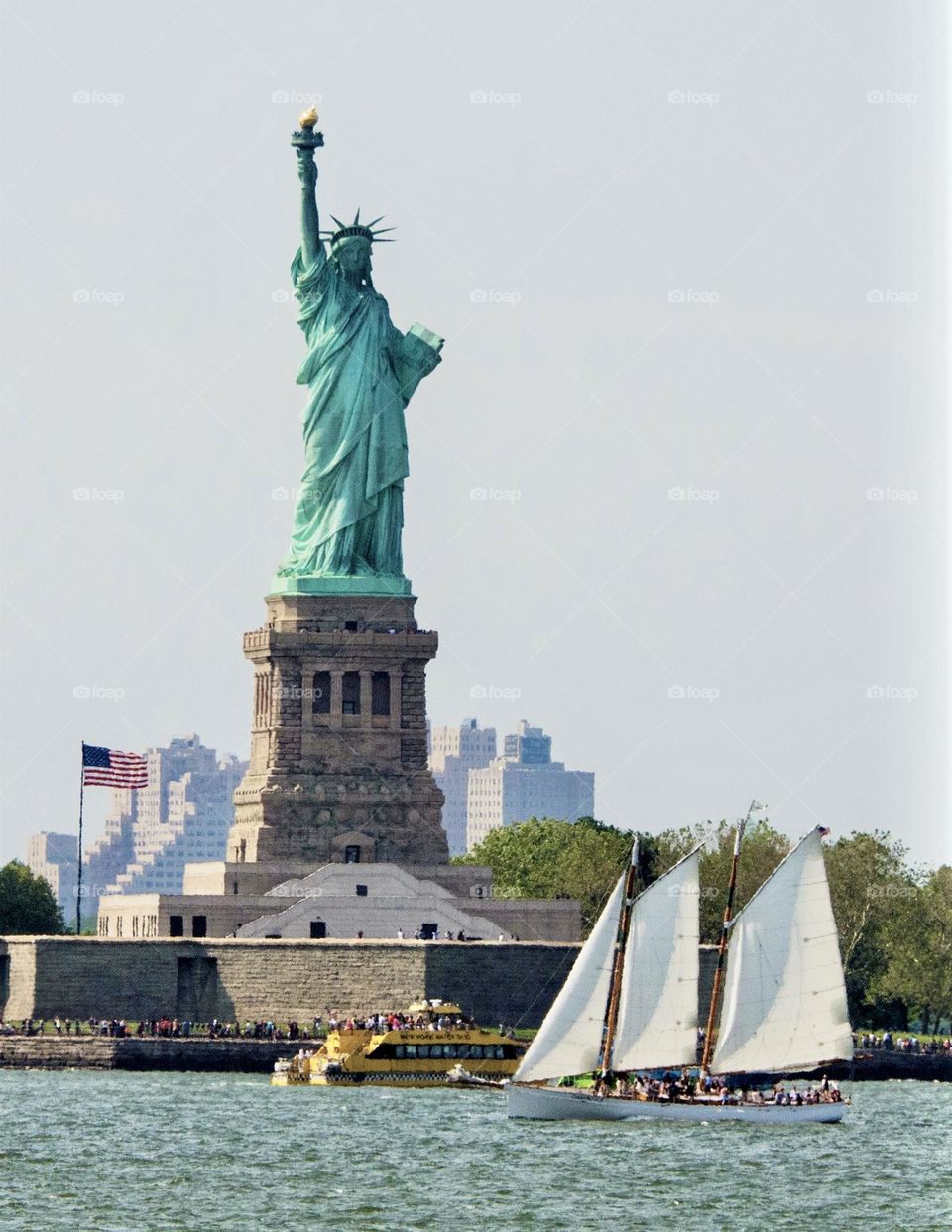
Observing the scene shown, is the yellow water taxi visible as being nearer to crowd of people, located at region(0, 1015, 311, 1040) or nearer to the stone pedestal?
crowd of people, located at region(0, 1015, 311, 1040)

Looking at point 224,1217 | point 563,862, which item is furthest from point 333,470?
point 224,1217

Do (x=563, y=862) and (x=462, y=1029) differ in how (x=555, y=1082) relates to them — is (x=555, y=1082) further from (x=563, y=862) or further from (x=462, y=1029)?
(x=563, y=862)

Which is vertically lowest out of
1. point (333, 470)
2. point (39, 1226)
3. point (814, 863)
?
point (39, 1226)

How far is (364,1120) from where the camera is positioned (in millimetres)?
98812

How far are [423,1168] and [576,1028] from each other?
40.0 feet

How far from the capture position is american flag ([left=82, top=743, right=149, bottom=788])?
4919 inches

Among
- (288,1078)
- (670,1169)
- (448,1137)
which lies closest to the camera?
(670,1169)

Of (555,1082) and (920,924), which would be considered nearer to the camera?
(555,1082)

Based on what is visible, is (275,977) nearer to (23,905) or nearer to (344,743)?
(344,743)

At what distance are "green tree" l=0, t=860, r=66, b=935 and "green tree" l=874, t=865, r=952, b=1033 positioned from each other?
101 feet

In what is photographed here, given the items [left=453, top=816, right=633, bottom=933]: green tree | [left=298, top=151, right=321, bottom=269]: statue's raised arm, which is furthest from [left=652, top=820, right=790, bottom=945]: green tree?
[left=298, top=151, right=321, bottom=269]: statue's raised arm

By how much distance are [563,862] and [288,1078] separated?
3386 cm

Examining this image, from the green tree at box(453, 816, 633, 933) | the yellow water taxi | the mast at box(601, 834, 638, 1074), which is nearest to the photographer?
the mast at box(601, 834, 638, 1074)

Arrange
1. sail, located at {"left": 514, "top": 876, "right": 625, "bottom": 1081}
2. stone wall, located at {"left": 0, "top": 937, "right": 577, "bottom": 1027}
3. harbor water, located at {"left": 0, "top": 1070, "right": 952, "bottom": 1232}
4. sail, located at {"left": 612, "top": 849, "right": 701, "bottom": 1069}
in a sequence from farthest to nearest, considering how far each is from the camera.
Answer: stone wall, located at {"left": 0, "top": 937, "right": 577, "bottom": 1027}, sail, located at {"left": 612, "top": 849, "right": 701, "bottom": 1069}, sail, located at {"left": 514, "top": 876, "right": 625, "bottom": 1081}, harbor water, located at {"left": 0, "top": 1070, "right": 952, "bottom": 1232}
